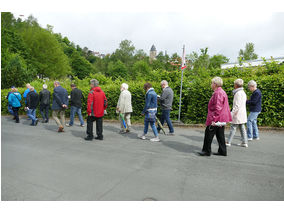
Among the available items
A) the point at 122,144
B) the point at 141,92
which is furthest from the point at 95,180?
the point at 141,92

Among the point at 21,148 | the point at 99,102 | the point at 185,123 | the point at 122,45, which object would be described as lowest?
the point at 21,148

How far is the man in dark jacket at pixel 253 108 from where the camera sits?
5703mm

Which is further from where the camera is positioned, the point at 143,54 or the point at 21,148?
the point at 143,54

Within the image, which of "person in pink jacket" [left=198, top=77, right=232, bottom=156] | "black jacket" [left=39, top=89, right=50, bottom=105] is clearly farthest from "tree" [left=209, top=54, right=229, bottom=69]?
"black jacket" [left=39, top=89, right=50, bottom=105]

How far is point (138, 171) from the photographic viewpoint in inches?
147

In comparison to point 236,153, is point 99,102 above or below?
above

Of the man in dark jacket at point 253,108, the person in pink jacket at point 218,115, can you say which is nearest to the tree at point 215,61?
the man in dark jacket at point 253,108

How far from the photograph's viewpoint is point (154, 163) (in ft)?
13.7

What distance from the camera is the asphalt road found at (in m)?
2.90

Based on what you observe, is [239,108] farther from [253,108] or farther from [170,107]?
A: [170,107]

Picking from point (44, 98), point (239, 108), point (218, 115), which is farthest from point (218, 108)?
point (44, 98)

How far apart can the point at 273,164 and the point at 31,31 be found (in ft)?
160

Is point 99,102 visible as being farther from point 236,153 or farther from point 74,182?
point 236,153

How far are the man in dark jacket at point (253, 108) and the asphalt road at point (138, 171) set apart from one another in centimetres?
33
